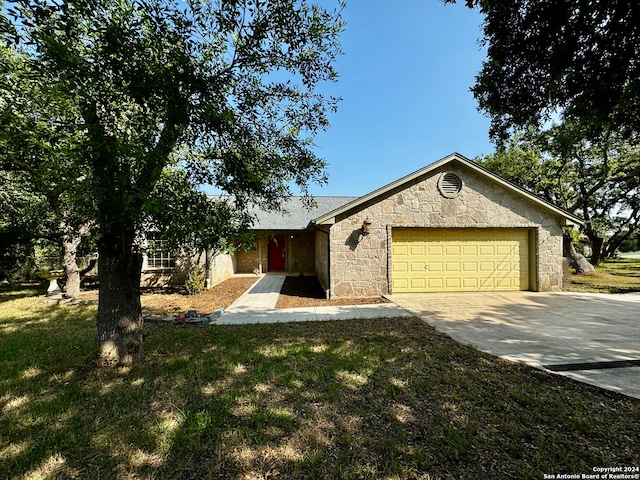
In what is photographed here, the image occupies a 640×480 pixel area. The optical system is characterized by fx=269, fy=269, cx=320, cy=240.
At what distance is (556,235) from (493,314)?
525cm

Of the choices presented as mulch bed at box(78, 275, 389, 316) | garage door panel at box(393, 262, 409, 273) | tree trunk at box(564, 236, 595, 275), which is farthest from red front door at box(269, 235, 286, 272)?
tree trunk at box(564, 236, 595, 275)

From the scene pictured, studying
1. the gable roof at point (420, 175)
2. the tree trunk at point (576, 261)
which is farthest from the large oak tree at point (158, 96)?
the tree trunk at point (576, 261)

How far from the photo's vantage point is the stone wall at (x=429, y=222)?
9.10 meters

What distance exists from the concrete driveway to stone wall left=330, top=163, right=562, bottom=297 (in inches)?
44.3

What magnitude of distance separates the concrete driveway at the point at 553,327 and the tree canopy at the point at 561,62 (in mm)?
3636

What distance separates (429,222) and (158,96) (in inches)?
336

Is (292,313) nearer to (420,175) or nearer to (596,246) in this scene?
(420,175)

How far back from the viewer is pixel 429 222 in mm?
9305

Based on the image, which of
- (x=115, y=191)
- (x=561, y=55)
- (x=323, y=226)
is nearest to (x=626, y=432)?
(x=561, y=55)

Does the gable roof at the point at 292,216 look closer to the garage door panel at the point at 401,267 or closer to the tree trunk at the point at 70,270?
the garage door panel at the point at 401,267

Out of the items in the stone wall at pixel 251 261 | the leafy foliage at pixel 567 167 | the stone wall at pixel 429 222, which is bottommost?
the stone wall at pixel 251 261

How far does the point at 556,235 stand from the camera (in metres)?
9.55

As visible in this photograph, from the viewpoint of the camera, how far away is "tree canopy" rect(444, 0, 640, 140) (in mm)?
3396

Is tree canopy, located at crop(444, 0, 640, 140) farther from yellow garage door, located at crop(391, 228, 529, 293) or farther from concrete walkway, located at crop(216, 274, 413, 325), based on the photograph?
yellow garage door, located at crop(391, 228, 529, 293)
